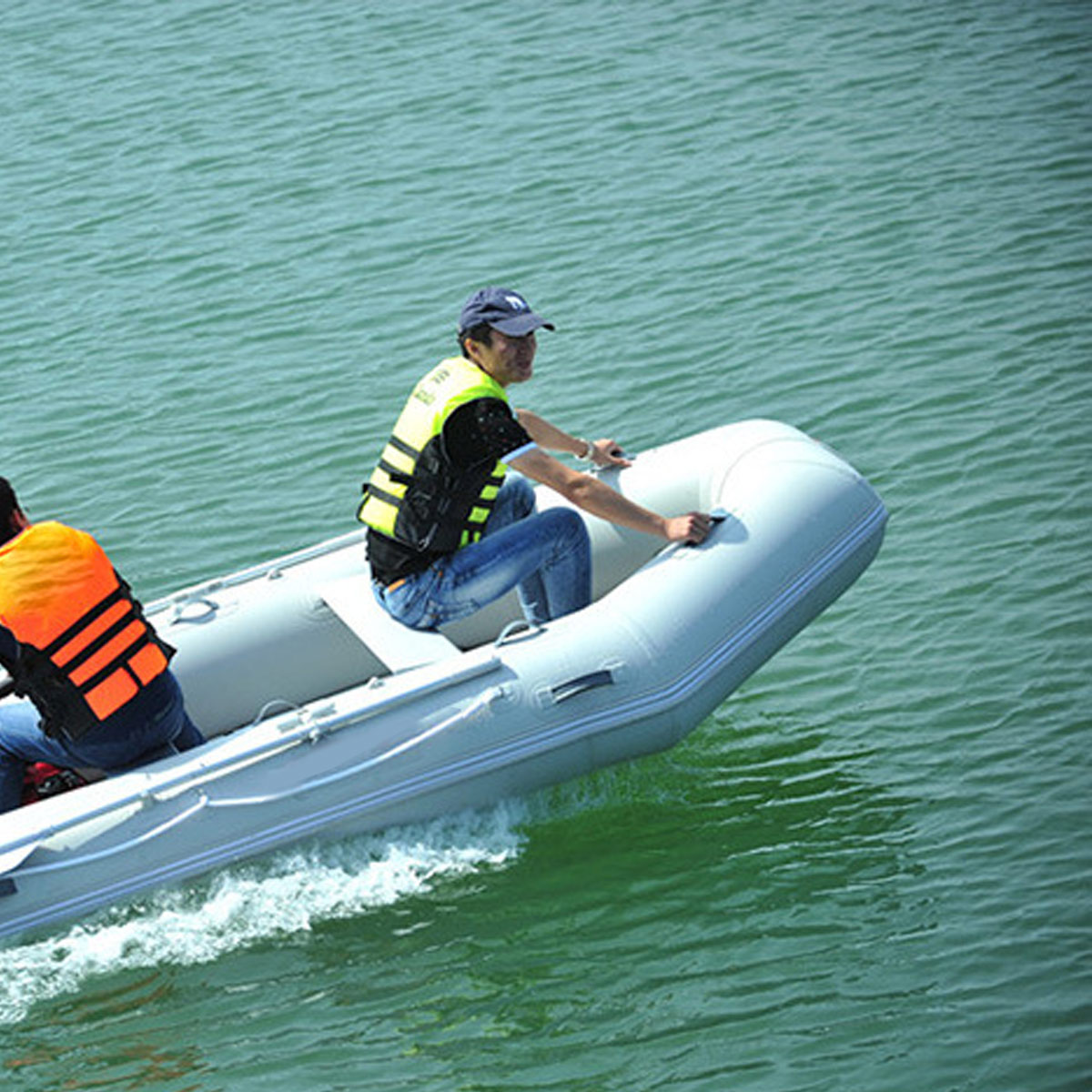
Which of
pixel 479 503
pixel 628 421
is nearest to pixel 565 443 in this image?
pixel 479 503

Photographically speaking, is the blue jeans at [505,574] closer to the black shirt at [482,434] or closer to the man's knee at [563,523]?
the man's knee at [563,523]

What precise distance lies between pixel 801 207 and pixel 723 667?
426 centimetres

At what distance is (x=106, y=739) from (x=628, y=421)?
10.2 ft

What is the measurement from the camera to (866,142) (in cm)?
949

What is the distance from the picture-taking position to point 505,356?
200 inches

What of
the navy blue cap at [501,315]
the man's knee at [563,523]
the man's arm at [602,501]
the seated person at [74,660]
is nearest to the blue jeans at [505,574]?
the man's knee at [563,523]

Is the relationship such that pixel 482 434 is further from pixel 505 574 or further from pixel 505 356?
pixel 505 574

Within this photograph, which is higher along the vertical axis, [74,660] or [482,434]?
[482,434]

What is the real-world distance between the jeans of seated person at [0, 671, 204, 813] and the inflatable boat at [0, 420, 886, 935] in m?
0.10

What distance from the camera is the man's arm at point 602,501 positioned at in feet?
16.6

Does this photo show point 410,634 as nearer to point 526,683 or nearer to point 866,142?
point 526,683

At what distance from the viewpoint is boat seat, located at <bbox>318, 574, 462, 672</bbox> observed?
5.27m

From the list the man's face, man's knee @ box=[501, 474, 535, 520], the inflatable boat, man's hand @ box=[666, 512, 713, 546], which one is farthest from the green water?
the man's face

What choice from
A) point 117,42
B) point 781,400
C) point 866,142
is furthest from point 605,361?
point 117,42
